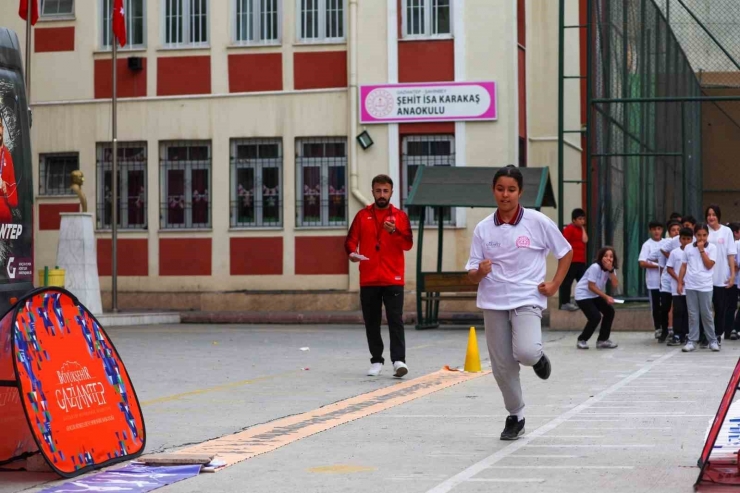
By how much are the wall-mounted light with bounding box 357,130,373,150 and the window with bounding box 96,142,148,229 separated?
15.4ft

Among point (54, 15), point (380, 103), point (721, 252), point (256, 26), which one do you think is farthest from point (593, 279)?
point (54, 15)

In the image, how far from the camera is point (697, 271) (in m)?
18.7

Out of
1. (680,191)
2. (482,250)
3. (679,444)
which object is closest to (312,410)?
(482,250)

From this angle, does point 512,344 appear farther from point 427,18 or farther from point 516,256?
point 427,18

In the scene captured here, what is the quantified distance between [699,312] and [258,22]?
44.5 ft

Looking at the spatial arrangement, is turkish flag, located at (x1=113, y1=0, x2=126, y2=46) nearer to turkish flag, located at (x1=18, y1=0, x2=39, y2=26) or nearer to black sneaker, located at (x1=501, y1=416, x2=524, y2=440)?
turkish flag, located at (x1=18, y1=0, x2=39, y2=26)

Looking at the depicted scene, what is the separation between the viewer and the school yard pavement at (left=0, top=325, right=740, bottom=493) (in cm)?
769

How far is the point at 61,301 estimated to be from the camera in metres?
8.27

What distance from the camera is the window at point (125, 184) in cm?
3011

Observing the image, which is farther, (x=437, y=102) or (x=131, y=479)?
(x=437, y=102)

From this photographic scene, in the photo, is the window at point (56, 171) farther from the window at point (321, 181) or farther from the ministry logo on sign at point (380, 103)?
the ministry logo on sign at point (380, 103)

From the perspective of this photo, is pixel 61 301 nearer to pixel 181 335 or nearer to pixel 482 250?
pixel 482 250

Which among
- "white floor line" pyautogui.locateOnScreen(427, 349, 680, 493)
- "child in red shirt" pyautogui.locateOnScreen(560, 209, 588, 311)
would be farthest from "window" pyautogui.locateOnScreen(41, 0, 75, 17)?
"white floor line" pyautogui.locateOnScreen(427, 349, 680, 493)

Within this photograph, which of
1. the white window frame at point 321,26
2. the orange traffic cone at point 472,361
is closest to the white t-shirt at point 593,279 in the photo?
the orange traffic cone at point 472,361
